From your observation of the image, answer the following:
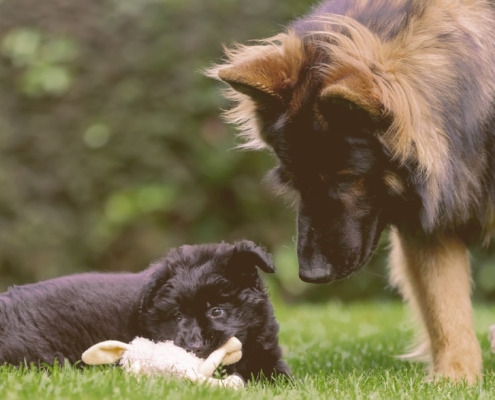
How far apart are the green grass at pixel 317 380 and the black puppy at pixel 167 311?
240mm

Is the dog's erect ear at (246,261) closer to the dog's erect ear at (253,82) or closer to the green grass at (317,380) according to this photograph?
the green grass at (317,380)

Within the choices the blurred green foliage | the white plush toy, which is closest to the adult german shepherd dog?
the white plush toy

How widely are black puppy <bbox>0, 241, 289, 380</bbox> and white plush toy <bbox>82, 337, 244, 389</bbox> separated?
0.07m

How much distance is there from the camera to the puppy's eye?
12.1 ft

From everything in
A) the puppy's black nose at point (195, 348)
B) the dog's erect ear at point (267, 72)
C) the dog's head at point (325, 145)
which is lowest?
the puppy's black nose at point (195, 348)

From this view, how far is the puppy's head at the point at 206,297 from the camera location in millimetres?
3635

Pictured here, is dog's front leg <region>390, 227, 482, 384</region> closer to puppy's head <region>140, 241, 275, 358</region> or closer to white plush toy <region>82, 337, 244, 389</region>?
puppy's head <region>140, 241, 275, 358</region>

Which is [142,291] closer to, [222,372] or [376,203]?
[222,372]

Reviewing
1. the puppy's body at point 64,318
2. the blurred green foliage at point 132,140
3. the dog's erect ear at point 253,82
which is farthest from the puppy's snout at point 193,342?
the blurred green foliage at point 132,140

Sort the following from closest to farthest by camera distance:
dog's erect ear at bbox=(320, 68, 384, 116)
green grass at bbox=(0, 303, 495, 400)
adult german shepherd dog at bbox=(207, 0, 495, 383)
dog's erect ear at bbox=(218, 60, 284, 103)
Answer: green grass at bbox=(0, 303, 495, 400) → dog's erect ear at bbox=(320, 68, 384, 116) → adult german shepherd dog at bbox=(207, 0, 495, 383) → dog's erect ear at bbox=(218, 60, 284, 103)

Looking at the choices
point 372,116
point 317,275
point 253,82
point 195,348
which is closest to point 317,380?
point 317,275

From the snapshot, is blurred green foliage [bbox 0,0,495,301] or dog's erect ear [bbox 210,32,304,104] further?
blurred green foliage [bbox 0,0,495,301]

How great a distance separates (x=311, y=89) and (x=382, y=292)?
6.05 m

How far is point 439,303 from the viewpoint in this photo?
430cm
